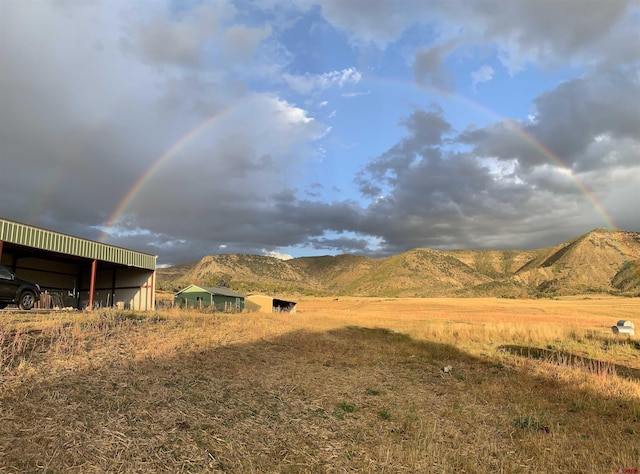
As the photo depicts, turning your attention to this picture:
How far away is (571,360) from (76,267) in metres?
41.3

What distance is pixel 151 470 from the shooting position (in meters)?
5.62

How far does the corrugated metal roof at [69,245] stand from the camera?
2455 cm

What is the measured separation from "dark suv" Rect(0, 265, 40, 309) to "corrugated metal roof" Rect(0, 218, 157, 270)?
5.65 m

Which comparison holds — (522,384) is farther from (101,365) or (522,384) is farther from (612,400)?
(101,365)

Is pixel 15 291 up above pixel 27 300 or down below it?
above

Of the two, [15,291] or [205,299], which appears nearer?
[15,291]

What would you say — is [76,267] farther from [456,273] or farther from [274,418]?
[456,273]

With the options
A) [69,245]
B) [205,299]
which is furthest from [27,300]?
[205,299]

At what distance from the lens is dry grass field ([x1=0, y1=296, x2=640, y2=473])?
624 cm

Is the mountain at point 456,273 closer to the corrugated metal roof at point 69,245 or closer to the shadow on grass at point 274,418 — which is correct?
the corrugated metal roof at point 69,245

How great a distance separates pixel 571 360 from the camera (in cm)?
1834

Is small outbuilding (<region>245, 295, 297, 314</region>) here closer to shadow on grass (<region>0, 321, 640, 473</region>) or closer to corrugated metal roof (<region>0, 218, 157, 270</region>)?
corrugated metal roof (<region>0, 218, 157, 270</region>)

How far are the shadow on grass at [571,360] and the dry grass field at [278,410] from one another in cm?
36

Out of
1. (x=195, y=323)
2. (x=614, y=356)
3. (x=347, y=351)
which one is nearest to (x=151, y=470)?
(x=347, y=351)
